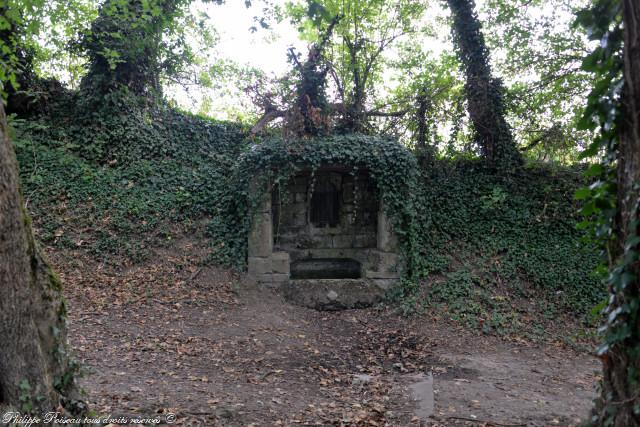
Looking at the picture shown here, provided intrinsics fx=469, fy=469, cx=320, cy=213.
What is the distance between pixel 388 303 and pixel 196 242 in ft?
12.3

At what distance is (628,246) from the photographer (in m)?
2.09

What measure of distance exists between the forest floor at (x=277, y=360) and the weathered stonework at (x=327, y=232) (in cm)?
85

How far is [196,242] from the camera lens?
8.83 meters

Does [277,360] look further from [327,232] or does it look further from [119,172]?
[119,172]

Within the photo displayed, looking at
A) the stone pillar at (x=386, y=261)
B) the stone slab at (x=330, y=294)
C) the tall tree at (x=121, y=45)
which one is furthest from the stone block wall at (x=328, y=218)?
the tall tree at (x=121, y=45)

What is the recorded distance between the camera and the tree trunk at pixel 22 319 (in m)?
2.64

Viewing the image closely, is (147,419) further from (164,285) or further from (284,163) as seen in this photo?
(284,163)

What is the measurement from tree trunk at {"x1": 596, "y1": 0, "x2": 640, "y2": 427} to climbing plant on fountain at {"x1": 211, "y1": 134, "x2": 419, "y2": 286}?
21.6 ft

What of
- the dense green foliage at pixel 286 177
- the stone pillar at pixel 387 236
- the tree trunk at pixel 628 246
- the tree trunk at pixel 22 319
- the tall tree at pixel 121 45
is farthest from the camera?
the tall tree at pixel 121 45

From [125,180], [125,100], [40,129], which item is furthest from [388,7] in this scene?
[40,129]

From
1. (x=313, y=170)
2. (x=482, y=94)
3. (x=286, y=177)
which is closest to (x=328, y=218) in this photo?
(x=313, y=170)

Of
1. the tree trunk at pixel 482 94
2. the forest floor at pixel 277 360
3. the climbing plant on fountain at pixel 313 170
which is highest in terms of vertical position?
the tree trunk at pixel 482 94

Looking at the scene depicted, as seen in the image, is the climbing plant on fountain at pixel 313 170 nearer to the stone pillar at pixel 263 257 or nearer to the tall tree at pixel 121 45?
the stone pillar at pixel 263 257

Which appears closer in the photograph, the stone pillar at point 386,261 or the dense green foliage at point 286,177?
the dense green foliage at point 286,177
